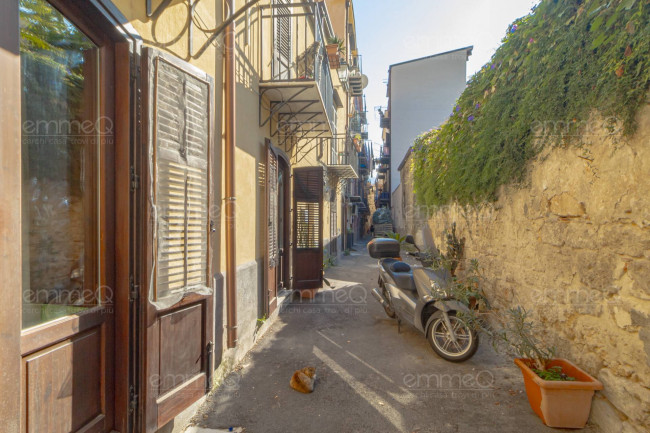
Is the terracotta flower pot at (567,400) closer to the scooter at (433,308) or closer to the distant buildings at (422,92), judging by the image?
the scooter at (433,308)

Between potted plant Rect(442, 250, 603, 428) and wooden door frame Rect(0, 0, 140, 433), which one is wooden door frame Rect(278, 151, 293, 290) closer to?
potted plant Rect(442, 250, 603, 428)

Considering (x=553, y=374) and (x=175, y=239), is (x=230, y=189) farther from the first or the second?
(x=553, y=374)

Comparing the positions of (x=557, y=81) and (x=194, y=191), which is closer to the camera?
(x=194, y=191)

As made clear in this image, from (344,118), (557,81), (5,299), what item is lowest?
(5,299)

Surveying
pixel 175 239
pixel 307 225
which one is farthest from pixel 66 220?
pixel 307 225

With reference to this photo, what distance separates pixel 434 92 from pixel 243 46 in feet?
79.3

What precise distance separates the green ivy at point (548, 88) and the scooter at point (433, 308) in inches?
62.3

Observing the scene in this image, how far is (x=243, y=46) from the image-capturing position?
4.41 metres

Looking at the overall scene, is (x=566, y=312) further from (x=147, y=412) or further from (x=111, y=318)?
(x=111, y=318)

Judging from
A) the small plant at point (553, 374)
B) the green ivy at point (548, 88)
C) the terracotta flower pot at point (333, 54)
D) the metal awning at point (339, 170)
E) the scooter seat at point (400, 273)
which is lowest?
the small plant at point (553, 374)

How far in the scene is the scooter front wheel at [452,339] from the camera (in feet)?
13.4

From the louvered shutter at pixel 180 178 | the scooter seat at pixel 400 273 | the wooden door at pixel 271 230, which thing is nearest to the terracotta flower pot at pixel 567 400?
the scooter seat at pixel 400 273

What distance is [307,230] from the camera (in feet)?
23.5

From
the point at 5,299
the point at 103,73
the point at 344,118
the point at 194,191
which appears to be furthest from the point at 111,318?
the point at 344,118
